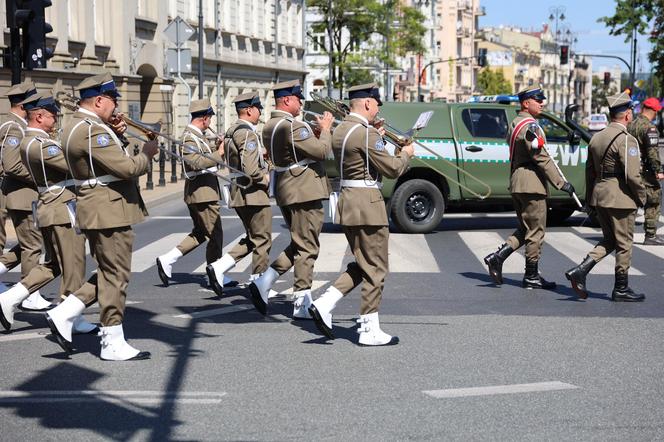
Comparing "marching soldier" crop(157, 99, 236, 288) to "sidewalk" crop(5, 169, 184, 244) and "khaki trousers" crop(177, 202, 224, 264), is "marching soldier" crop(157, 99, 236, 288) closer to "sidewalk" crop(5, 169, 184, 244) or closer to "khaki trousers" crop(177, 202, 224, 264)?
"khaki trousers" crop(177, 202, 224, 264)

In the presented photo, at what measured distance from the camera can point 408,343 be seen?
8.41 metres

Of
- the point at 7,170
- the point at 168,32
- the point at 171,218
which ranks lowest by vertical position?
the point at 171,218

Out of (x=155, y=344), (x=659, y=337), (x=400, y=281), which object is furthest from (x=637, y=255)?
(x=155, y=344)

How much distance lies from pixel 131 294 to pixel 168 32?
18355 mm

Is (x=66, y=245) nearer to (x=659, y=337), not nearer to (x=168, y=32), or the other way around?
(x=659, y=337)

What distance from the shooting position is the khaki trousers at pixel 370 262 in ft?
27.3

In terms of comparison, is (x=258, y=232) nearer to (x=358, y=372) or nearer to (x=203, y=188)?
(x=203, y=188)

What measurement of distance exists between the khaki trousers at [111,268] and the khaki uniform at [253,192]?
280 centimetres

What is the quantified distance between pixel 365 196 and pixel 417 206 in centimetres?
823

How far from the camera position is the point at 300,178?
9352 millimetres

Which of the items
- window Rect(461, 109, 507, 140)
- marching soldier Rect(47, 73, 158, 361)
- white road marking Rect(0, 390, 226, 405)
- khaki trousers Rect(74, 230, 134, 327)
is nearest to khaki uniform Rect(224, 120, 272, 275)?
marching soldier Rect(47, 73, 158, 361)

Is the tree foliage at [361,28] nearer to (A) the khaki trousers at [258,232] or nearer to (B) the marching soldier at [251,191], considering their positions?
(B) the marching soldier at [251,191]

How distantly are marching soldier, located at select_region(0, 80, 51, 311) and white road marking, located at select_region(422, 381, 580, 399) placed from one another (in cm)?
447

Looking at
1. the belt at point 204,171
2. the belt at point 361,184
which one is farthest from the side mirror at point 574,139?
the belt at point 361,184
